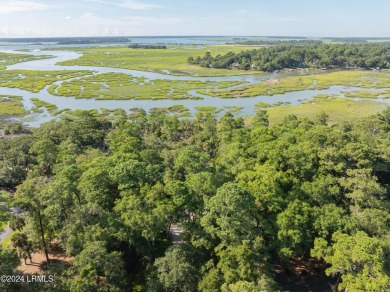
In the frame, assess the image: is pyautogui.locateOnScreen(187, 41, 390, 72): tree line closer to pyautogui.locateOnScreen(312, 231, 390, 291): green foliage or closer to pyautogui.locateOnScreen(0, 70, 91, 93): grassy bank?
pyautogui.locateOnScreen(0, 70, 91, 93): grassy bank

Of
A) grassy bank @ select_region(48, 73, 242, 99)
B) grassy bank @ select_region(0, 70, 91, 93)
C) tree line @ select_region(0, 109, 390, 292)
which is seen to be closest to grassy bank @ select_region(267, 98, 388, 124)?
grassy bank @ select_region(48, 73, 242, 99)

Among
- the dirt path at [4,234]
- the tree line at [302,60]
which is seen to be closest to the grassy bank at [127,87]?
the tree line at [302,60]

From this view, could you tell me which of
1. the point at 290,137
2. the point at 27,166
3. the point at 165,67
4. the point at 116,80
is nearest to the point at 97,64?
the point at 165,67

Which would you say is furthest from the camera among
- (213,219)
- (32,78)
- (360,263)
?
(32,78)

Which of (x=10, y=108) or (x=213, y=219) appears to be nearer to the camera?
(x=213, y=219)

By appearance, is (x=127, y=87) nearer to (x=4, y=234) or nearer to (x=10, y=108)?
(x=10, y=108)

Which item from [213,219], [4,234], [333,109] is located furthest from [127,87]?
[213,219]

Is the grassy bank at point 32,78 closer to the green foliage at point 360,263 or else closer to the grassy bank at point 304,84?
the grassy bank at point 304,84

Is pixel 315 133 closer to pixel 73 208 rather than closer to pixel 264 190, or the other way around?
pixel 264 190

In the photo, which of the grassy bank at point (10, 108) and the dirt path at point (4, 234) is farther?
the grassy bank at point (10, 108)
